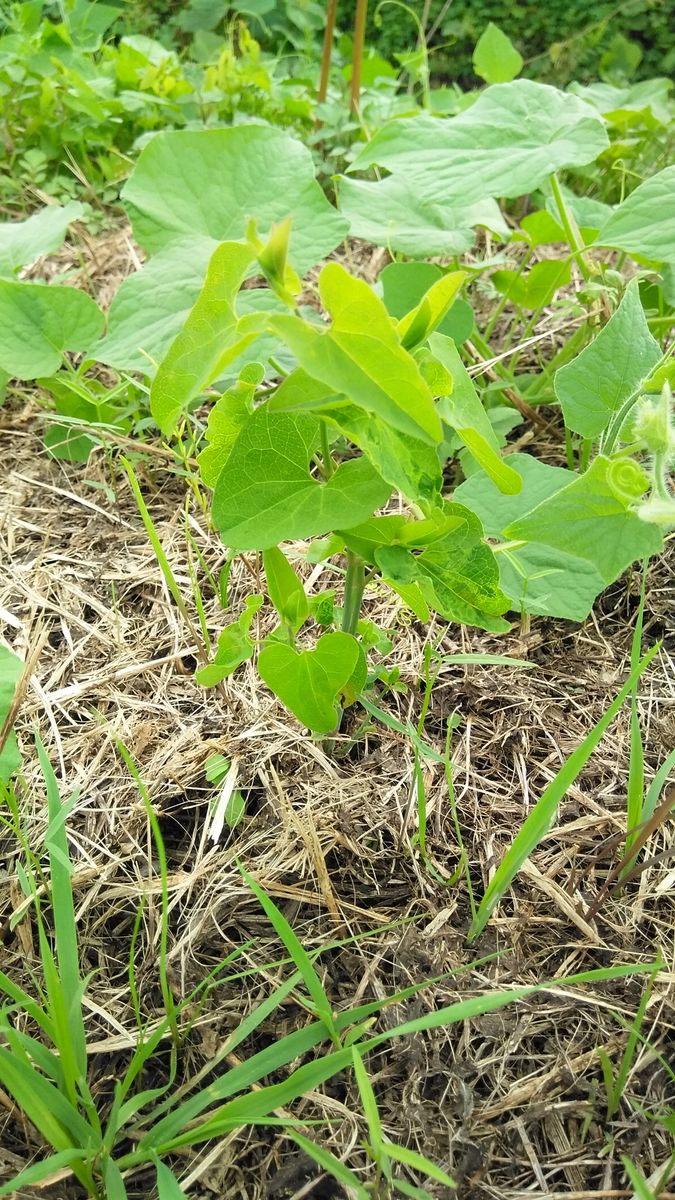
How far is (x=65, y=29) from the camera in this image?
6.84ft

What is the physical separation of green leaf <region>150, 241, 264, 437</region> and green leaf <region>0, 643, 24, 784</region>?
1.32 feet

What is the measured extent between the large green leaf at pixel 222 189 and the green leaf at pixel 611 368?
1.59ft

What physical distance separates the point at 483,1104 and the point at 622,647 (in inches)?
24.8

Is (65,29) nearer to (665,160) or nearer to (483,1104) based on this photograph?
(665,160)

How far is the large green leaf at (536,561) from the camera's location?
1.06 meters

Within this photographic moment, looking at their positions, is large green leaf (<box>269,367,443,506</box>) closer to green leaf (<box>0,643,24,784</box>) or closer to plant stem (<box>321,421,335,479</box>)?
plant stem (<box>321,421,335,479</box>)

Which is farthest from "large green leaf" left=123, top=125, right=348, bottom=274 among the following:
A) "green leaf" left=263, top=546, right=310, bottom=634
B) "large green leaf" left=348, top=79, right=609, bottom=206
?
"green leaf" left=263, top=546, right=310, bottom=634

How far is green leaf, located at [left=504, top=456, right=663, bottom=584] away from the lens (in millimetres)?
808

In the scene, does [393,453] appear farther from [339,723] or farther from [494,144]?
[494,144]

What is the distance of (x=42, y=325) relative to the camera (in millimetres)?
1315

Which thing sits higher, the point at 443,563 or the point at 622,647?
the point at 443,563

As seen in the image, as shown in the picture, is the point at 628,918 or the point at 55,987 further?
the point at 628,918

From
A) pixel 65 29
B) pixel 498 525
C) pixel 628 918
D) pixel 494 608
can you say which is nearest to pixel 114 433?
pixel 498 525

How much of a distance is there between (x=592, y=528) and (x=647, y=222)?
21.9 inches
